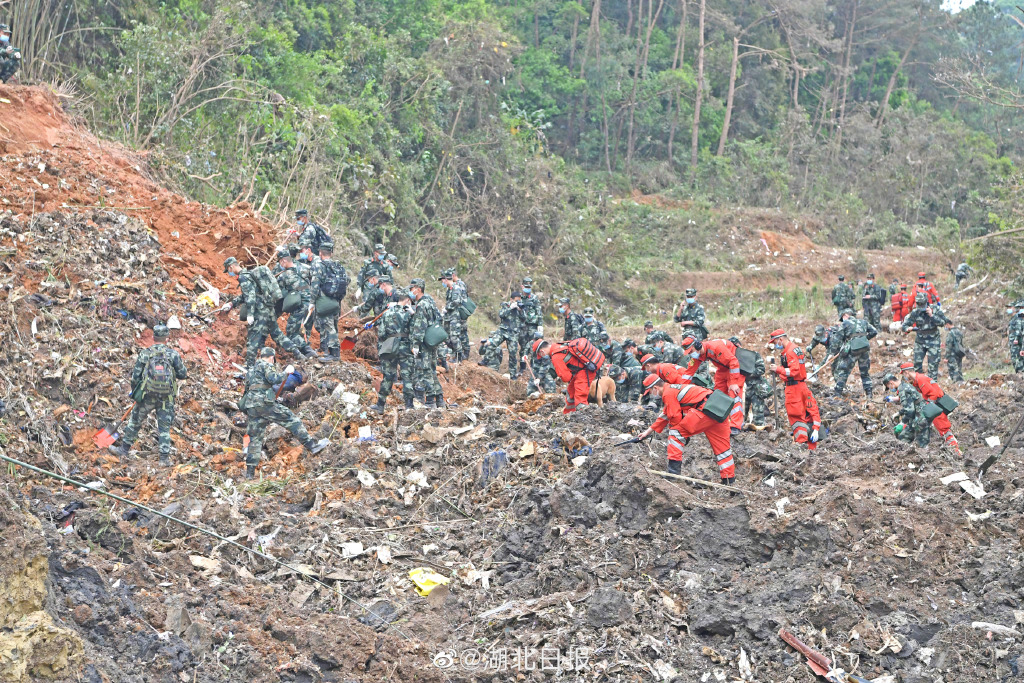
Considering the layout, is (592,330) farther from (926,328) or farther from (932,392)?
(926,328)

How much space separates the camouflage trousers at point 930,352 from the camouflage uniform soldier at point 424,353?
782cm

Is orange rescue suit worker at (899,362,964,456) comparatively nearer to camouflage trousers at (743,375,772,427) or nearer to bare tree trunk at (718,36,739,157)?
camouflage trousers at (743,375,772,427)

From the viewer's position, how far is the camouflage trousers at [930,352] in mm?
15852

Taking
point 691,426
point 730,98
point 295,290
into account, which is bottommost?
point 295,290

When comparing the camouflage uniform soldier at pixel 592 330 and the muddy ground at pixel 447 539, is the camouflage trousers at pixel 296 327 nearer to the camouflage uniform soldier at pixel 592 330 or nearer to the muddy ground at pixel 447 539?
the muddy ground at pixel 447 539

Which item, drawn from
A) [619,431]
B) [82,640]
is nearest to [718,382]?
[619,431]

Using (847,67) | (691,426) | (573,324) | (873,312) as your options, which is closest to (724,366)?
(691,426)

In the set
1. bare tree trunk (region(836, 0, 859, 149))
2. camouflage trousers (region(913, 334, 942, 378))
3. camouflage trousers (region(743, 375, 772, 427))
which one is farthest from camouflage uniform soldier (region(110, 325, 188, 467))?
bare tree trunk (region(836, 0, 859, 149))

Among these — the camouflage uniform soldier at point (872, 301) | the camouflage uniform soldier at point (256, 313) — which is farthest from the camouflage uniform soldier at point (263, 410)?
the camouflage uniform soldier at point (872, 301)

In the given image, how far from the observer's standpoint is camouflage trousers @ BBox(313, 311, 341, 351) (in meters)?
14.0

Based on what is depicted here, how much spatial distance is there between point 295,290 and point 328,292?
69cm

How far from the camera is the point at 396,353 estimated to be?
12.7 meters

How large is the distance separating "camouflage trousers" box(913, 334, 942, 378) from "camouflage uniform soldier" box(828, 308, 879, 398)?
1344 millimetres

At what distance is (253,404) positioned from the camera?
10586mm
